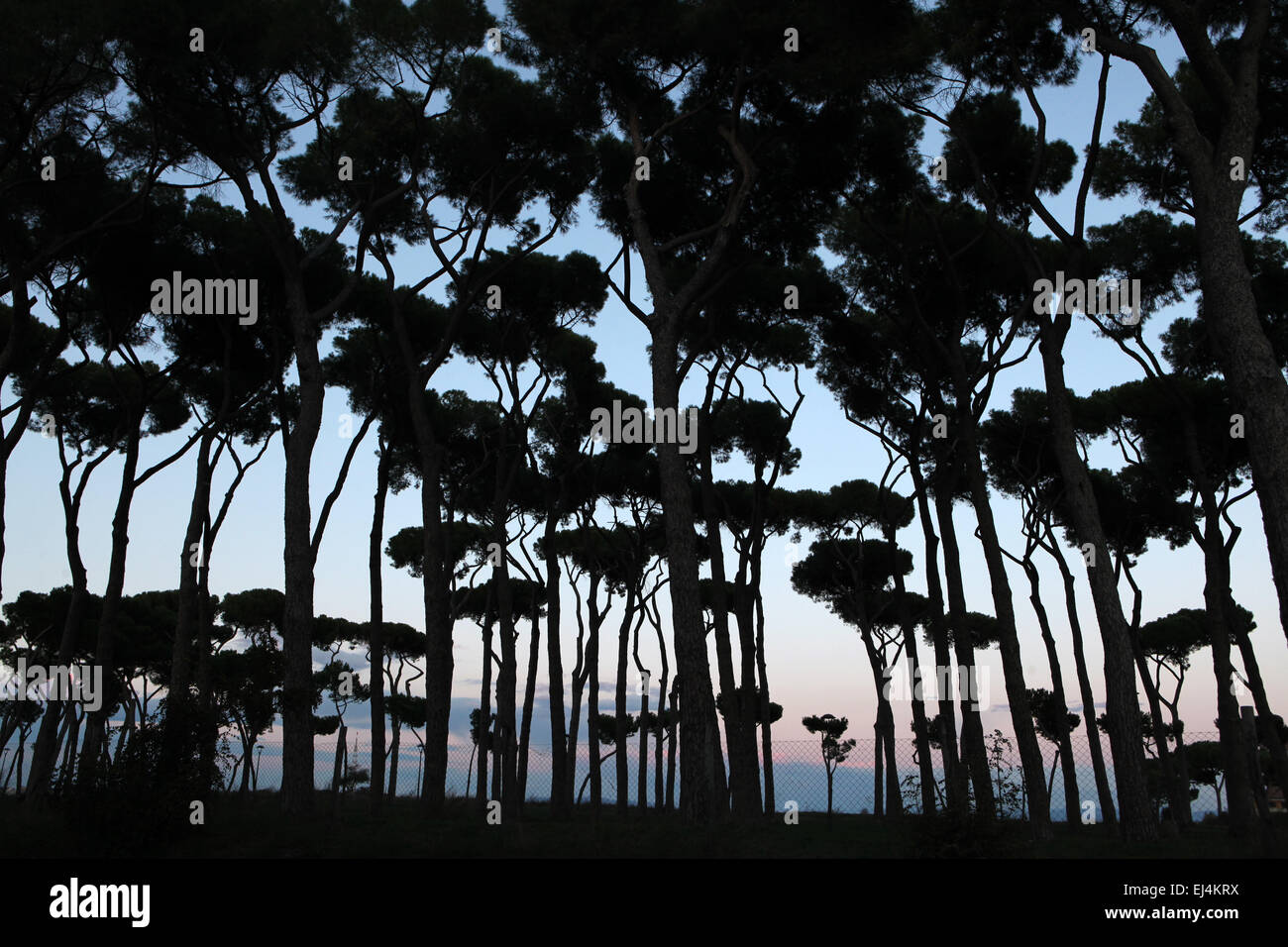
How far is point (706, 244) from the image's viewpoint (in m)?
16.8

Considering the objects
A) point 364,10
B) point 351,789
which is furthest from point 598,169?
point 351,789

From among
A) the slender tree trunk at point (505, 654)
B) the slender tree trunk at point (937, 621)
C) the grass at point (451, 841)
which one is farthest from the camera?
the slender tree trunk at point (505, 654)

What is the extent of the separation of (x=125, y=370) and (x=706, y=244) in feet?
46.3

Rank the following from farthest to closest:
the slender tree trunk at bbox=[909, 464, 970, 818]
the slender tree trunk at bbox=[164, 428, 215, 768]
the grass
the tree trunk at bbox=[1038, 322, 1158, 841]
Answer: the slender tree trunk at bbox=[909, 464, 970, 818], the slender tree trunk at bbox=[164, 428, 215, 768], the tree trunk at bbox=[1038, 322, 1158, 841], the grass

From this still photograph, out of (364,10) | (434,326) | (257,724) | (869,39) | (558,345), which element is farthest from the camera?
(558,345)

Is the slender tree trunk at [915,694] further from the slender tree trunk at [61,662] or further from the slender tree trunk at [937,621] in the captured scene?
the slender tree trunk at [61,662]

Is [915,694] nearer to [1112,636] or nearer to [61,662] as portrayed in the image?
[1112,636]

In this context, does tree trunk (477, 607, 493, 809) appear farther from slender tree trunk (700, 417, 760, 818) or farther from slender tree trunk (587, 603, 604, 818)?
slender tree trunk (700, 417, 760, 818)

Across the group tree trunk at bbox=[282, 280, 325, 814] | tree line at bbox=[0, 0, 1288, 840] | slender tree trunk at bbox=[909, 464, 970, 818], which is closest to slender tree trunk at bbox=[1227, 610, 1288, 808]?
tree line at bbox=[0, 0, 1288, 840]
